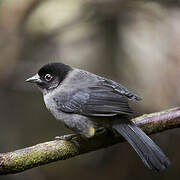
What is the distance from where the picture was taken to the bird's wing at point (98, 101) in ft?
12.7

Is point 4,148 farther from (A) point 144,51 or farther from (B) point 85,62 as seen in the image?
(A) point 144,51

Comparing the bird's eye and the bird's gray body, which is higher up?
the bird's eye

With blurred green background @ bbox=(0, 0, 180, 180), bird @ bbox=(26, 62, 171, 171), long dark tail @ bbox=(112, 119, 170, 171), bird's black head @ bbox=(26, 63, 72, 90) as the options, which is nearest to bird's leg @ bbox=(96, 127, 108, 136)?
bird @ bbox=(26, 62, 171, 171)

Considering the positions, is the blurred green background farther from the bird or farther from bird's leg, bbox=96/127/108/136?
bird's leg, bbox=96/127/108/136

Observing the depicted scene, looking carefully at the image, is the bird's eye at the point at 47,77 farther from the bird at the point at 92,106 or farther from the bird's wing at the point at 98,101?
the bird's wing at the point at 98,101

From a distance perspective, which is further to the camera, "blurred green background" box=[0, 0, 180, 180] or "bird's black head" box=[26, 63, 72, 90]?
"blurred green background" box=[0, 0, 180, 180]

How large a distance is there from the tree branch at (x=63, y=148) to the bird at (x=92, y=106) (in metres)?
0.12

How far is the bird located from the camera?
3.62 meters

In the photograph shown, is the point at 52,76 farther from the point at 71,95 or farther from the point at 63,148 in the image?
the point at 63,148

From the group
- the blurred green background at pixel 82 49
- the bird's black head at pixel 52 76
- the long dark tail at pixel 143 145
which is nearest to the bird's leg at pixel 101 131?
the long dark tail at pixel 143 145

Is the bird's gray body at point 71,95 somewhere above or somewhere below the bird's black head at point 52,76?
below

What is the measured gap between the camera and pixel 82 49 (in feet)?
24.8

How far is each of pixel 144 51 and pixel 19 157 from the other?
4376 millimetres

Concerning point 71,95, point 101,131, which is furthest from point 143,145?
point 71,95
